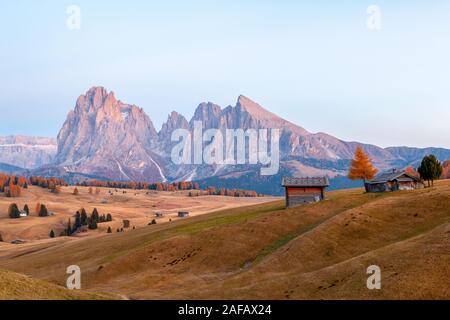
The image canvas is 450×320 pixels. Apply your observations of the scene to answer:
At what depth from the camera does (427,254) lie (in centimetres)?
4319

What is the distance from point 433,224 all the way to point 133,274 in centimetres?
4119

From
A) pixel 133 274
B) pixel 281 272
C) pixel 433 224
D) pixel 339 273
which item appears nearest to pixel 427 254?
pixel 339 273

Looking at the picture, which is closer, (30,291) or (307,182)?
(30,291)

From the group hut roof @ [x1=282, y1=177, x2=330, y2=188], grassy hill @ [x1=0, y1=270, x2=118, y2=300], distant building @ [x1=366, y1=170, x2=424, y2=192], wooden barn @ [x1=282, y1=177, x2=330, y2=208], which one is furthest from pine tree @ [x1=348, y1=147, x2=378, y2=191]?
grassy hill @ [x1=0, y1=270, x2=118, y2=300]

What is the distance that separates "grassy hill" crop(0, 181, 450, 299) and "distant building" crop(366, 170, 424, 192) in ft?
28.9

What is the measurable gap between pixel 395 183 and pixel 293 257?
4996 centimetres

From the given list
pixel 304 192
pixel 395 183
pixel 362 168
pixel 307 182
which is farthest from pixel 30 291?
pixel 362 168

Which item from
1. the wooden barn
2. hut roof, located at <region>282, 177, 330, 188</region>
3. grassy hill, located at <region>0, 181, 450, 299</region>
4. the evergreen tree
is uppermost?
the evergreen tree

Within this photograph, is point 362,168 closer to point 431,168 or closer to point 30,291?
point 431,168

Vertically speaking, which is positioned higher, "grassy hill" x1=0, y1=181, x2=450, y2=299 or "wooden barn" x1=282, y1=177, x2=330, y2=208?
"wooden barn" x1=282, y1=177, x2=330, y2=208

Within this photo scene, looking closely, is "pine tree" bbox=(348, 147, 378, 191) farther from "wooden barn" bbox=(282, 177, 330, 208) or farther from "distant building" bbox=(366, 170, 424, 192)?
"wooden barn" bbox=(282, 177, 330, 208)

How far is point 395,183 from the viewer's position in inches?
3880

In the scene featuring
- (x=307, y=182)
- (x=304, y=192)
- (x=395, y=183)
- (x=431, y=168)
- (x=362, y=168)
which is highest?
(x=362, y=168)

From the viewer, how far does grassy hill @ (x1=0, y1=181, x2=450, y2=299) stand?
41091 millimetres
